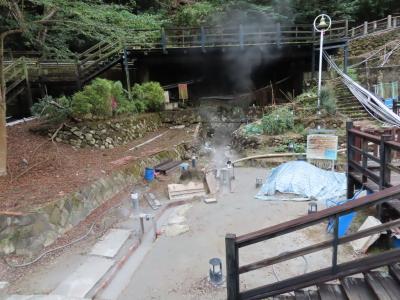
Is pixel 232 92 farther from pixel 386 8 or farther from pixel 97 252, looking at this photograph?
pixel 97 252

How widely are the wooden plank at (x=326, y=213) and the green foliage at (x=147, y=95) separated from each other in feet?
37.6

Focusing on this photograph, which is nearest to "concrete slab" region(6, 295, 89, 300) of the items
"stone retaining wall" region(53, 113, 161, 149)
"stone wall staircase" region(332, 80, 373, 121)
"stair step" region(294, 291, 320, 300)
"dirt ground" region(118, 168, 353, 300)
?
"dirt ground" region(118, 168, 353, 300)

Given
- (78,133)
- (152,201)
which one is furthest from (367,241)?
(78,133)

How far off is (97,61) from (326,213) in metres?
12.8

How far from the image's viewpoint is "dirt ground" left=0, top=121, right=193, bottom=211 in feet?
18.2

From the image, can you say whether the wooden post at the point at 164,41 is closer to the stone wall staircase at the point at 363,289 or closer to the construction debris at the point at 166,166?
the construction debris at the point at 166,166

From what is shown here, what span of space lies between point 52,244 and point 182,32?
1310 centimetres

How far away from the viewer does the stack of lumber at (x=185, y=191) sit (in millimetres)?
7340

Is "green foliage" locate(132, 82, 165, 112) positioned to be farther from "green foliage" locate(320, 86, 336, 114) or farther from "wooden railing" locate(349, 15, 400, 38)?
"wooden railing" locate(349, 15, 400, 38)

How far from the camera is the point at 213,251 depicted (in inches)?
190

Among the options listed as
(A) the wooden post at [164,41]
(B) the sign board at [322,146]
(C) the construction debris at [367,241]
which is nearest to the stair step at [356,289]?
(C) the construction debris at [367,241]

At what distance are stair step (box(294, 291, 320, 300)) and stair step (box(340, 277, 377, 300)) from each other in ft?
0.89

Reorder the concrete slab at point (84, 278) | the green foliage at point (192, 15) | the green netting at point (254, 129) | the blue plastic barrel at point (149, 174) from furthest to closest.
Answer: the green foliage at point (192, 15) < the green netting at point (254, 129) < the blue plastic barrel at point (149, 174) < the concrete slab at point (84, 278)

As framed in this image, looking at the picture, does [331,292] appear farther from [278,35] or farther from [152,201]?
[278,35]
